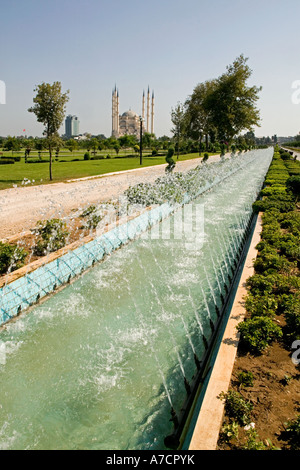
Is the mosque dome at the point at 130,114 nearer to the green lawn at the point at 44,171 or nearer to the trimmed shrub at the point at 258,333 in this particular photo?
the green lawn at the point at 44,171

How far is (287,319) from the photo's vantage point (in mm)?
4262

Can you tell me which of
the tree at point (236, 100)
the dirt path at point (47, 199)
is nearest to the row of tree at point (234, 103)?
the tree at point (236, 100)

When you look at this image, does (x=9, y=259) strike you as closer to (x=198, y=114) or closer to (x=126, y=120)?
(x=198, y=114)

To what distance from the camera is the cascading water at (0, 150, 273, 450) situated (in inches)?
129

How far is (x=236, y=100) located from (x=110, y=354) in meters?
53.5

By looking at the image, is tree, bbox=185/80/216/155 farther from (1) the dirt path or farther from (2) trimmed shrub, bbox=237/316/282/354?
(2) trimmed shrub, bbox=237/316/282/354

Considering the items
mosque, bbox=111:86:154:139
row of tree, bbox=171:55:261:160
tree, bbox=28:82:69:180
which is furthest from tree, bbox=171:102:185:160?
mosque, bbox=111:86:154:139

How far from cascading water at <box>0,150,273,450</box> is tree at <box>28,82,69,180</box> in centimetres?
1257

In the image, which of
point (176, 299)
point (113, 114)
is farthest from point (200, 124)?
point (113, 114)

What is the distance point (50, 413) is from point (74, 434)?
1.30 ft

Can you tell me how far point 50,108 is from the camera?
667 inches

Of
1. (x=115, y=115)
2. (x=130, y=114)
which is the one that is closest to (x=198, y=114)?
(x=115, y=115)

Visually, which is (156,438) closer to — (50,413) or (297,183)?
(50,413)

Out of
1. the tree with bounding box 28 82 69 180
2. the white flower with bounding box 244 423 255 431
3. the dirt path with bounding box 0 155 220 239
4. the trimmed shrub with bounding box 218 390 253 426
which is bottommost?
the white flower with bounding box 244 423 255 431
